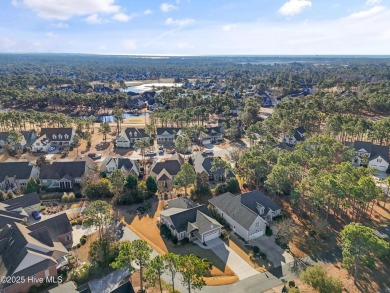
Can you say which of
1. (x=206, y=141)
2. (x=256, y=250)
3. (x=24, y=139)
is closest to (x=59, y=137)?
(x=24, y=139)

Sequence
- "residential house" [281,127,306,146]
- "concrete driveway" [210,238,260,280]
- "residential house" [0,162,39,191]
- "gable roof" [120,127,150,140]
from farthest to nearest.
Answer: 1. "gable roof" [120,127,150,140]
2. "residential house" [281,127,306,146]
3. "residential house" [0,162,39,191]
4. "concrete driveway" [210,238,260,280]

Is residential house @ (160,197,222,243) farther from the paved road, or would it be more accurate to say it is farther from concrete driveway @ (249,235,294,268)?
concrete driveway @ (249,235,294,268)

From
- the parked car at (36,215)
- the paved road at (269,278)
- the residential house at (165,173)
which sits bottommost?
the paved road at (269,278)

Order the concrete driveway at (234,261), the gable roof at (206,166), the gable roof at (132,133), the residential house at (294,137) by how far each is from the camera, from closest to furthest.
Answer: the concrete driveway at (234,261), the gable roof at (206,166), the residential house at (294,137), the gable roof at (132,133)

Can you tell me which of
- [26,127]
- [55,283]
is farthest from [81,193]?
[26,127]

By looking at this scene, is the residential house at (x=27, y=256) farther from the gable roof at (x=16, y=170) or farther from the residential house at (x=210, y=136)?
the residential house at (x=210, y=136)

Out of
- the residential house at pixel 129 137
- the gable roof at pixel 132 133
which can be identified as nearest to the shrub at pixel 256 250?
the residential house at pixel 129 137

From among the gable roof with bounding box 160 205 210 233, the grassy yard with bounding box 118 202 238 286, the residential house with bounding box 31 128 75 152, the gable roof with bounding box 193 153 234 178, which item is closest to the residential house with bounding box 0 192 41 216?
the grassy yard with bounding box 118 202 238 286
